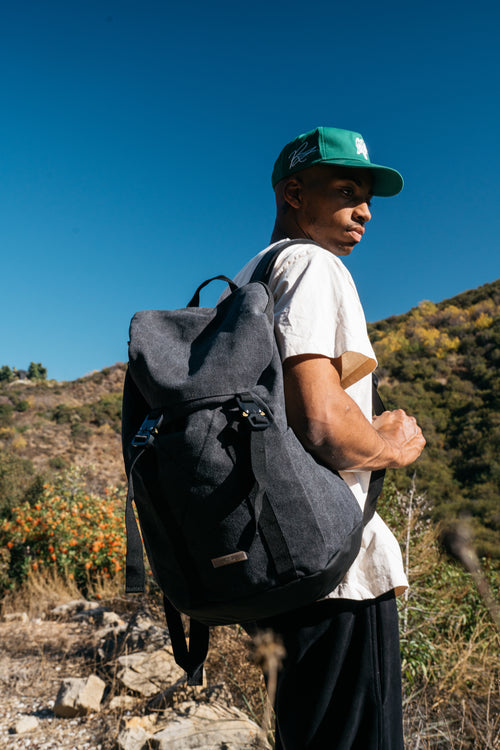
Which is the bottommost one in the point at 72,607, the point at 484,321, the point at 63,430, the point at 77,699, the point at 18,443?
the point at 77,699

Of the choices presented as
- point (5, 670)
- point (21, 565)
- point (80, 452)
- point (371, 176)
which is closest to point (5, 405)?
point (80, 452)

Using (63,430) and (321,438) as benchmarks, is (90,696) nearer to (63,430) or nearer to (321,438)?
(321,438)

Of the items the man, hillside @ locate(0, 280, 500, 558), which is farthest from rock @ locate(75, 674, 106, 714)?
hillside @ locate(0, 280, 500, 558)

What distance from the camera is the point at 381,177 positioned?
1.43m

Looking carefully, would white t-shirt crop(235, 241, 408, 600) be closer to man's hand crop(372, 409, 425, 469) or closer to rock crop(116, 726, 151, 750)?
man's hand crop(372, 409, 425, 469)

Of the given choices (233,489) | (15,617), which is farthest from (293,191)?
(15,617)

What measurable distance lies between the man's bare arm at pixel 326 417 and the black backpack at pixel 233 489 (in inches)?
1.7

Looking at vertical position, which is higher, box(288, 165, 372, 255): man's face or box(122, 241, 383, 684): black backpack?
box(288, 165, 372, 255): man's face

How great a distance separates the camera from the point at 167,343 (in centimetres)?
109

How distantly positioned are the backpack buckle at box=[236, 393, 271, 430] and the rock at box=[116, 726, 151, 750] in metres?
2.30

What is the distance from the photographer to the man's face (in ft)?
4.52

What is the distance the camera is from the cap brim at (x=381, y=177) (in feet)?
4.33

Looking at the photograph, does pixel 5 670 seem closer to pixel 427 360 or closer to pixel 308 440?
pixel 308 440

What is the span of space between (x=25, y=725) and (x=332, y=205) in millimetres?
3132
